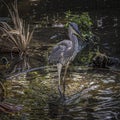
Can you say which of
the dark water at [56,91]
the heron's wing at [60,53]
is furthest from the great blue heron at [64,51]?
the dark water at [56,91]

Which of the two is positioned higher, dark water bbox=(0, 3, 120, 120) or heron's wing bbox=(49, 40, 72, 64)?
heron's wing bbox=(49, 40, 72, 64)

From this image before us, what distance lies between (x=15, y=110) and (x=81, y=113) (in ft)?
3.61

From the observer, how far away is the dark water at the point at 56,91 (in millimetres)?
6887

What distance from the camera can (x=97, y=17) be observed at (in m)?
16.3

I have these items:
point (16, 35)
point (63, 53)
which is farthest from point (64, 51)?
point (16, 35)

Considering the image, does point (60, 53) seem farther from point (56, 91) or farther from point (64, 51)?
point (56, 91)

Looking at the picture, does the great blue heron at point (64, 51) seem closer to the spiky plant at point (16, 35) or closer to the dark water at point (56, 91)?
the dark water at point (56, 91)

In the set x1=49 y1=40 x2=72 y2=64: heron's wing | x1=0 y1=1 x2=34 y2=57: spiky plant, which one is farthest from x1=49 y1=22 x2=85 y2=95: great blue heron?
x1=0 y1=1 x2=34 y2=57: spiky plant

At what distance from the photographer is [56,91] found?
26.6ft

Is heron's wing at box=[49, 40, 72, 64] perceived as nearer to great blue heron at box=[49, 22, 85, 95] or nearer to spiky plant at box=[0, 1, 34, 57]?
great blue heron at box=[49, 22, 85, 95]

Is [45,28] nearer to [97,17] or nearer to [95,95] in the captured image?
[97,17]

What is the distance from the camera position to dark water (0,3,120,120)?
689 centimetres

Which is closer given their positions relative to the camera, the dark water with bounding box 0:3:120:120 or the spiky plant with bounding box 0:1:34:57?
the dark water with bounding box 0:3:120:120

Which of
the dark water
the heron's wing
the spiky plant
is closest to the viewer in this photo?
the dark water
